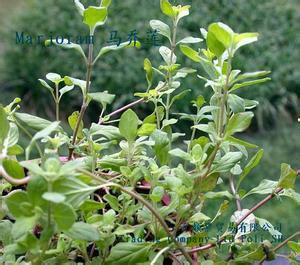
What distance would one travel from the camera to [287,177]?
0.43 metres

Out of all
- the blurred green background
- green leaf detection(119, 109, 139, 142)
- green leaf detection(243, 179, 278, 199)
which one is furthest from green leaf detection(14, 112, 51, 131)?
the blurred green background

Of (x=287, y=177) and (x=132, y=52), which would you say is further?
(x=132, y=52)

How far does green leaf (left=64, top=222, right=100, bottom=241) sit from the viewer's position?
0.33 metres

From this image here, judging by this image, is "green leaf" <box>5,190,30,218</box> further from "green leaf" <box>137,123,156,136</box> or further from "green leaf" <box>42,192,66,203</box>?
"green leaf" <box>137,123,156,136</box>

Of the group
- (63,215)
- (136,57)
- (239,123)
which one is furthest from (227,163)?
(136,57)

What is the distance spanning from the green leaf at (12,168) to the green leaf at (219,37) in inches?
5.0

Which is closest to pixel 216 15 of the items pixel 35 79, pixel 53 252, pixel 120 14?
pixel 120 14

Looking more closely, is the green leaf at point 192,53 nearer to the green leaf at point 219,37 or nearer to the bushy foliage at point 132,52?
the green leaf at point 219,37

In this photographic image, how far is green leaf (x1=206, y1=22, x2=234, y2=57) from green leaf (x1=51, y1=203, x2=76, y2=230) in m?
0.13

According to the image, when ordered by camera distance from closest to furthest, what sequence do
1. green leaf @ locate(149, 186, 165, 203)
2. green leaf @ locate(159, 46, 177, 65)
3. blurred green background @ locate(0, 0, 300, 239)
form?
green leaf @ locate(149, 186, 165, 203), green leaf @ locate(159, 46, 177, 65), blurred green background @ locate(0, 0, 300, 239)

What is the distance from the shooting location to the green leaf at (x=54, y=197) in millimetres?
293

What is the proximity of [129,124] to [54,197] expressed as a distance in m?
0.16

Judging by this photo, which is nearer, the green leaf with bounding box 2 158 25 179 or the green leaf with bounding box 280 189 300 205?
the green leaf with bounding box 2 158 25 179

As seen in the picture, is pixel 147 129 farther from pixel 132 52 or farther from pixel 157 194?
pixel 132 52
